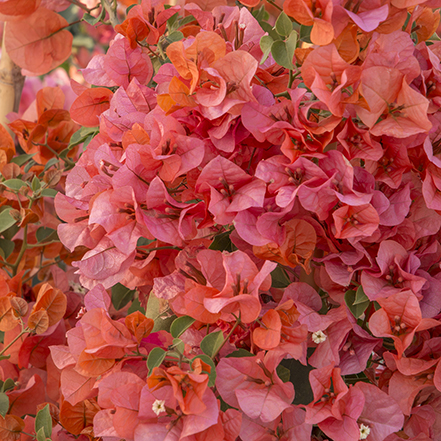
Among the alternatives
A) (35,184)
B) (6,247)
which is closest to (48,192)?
(35,184)

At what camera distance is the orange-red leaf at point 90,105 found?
0.57 meters

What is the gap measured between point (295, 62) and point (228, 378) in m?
0.30

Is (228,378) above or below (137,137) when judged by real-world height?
below

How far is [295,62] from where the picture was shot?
0.47 metres

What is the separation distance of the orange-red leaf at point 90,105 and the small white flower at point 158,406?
0.34 meters

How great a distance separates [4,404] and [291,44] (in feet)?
1.67

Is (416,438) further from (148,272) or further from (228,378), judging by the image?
(148,272)

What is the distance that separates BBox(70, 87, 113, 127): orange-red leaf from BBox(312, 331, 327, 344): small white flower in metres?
0.35

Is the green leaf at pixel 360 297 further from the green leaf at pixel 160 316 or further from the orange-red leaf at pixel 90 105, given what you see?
the orange-red leaf at pixel 90 105

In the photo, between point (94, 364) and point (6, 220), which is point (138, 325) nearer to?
point (94, 364)

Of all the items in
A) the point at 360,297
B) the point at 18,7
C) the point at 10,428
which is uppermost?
the point at 18,7

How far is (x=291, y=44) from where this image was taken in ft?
→ 1.42

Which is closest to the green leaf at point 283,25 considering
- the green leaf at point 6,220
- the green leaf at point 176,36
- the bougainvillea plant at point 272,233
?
the bougainvillea plant at point 272,233

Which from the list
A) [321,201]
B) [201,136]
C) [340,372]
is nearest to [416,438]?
[340,372]
